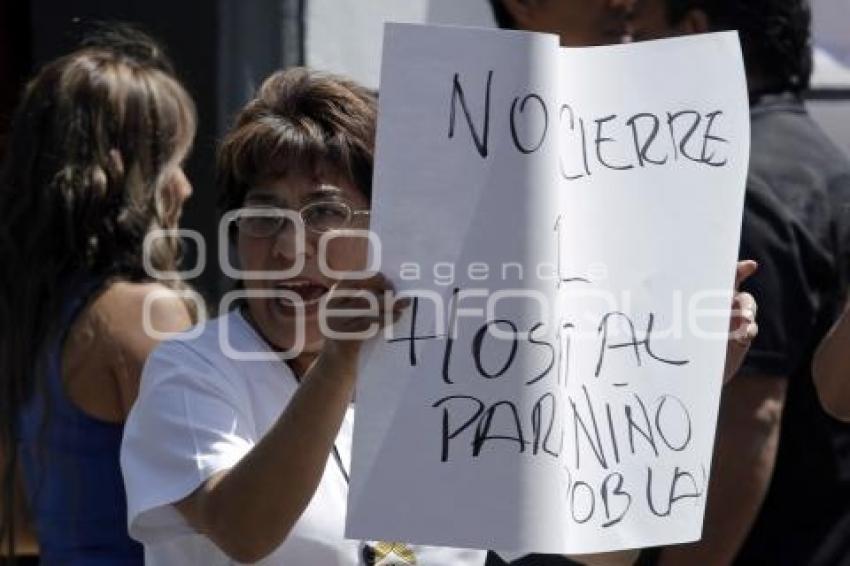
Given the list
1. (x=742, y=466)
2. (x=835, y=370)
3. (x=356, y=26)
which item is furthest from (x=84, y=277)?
(x=356, y=26)

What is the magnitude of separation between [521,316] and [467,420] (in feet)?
0.39

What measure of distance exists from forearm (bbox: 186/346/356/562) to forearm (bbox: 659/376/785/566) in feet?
2.60

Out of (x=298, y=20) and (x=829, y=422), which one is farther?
(x=298, y=20)

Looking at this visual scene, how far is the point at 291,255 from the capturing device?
219 centimetres

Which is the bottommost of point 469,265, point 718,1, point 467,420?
point 467,420

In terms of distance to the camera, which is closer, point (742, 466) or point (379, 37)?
point (742, 466)

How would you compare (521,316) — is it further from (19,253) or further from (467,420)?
(19,253)

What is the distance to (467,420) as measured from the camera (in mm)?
1922

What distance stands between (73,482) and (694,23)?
113 centimetres

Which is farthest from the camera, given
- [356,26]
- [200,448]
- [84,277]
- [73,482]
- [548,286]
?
[356,26]

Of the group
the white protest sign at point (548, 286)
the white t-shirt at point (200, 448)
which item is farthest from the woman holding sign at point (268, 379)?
the white protest sign at point (548, 286)

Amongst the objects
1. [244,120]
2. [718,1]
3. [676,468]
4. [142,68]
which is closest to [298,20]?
[142,68]

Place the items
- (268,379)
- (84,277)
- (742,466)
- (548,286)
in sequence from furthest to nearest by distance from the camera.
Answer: (84,277) → (742,466) → (268,379) → (548,286)

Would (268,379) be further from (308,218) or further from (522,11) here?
(522,11)
